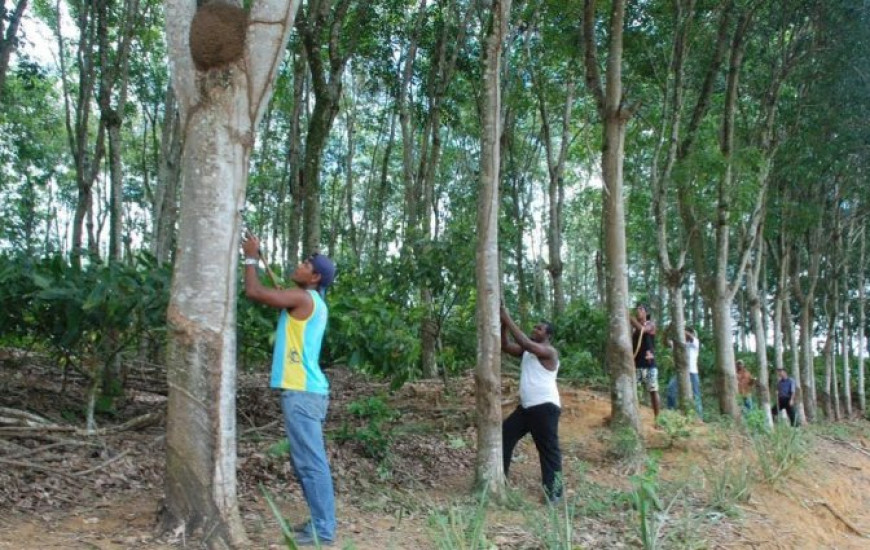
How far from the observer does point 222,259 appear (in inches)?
174

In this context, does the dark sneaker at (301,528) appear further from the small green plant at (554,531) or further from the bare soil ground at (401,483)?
the small green plant at (554,531)

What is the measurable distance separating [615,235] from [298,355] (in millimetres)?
5626

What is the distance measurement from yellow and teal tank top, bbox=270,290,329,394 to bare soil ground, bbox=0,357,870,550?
0.98m

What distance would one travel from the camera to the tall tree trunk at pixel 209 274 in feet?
14.1

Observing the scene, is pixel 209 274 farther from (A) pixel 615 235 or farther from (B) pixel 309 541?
(A) pixel 615 235

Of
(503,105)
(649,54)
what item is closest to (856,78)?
(649,54)

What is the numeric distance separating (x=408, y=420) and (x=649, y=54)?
768 cm

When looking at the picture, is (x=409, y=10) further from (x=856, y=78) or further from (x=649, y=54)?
(x=856, y=78)

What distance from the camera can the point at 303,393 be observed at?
4629mm

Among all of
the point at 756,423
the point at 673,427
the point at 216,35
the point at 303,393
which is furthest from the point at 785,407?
the point at 216,35

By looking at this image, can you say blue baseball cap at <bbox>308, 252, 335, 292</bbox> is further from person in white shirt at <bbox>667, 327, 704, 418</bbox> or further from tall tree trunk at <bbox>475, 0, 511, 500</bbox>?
person in white shirt at <bbox>667, 327, 704, 418</bbox>

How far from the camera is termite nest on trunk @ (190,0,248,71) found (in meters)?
4.40

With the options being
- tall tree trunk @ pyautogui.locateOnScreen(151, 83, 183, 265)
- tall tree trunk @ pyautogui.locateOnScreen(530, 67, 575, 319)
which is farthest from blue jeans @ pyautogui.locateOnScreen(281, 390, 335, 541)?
tall tree trunk @ pyautogui.locateOnScreen(530, 67, 575, 319)

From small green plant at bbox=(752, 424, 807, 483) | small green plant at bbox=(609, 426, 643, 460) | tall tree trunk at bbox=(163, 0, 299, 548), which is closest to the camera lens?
tall tree trunk at bbox=(163, 0, 299, 548)
